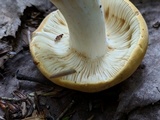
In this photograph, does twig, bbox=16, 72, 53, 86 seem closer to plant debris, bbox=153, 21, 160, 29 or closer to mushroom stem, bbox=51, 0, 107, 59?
mushroom stem, bbox=51, 0, 107, 59

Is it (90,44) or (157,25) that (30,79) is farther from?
(157,25)

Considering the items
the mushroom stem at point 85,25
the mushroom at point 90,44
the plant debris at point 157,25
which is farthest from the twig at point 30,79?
the plant debris at point 157,25

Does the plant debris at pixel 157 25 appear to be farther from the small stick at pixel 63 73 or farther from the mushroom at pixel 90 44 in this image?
the small stick at pixel 63 73

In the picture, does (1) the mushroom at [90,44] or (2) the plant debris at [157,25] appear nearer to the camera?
(1) the mushroom at [90,44]

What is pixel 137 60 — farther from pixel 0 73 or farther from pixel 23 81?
pixel 0 73

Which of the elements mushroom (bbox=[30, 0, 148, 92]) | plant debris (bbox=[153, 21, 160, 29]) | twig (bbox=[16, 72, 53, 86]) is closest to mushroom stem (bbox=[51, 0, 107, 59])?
mushroom (bbox=[30, 0, 148, 92])

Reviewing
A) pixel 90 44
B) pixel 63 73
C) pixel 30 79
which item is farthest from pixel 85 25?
pixel 30 79

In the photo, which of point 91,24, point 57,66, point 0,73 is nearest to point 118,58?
point 91,24
